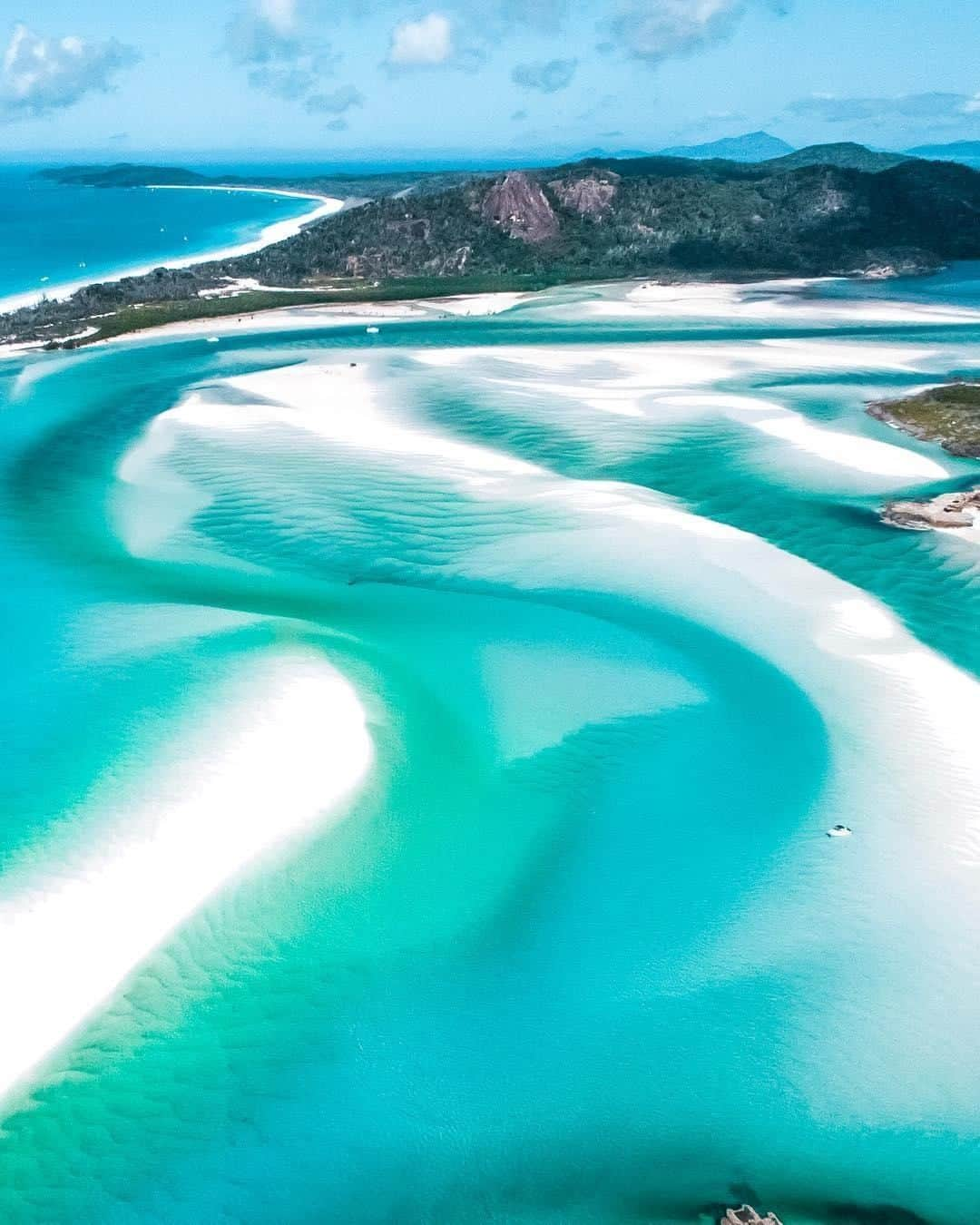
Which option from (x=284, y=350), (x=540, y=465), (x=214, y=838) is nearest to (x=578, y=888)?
(x=214, y=838)

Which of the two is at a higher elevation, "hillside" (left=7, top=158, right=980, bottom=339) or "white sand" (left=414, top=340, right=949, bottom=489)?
"hillside" (left=7, top=158, right=980, bottom=339)

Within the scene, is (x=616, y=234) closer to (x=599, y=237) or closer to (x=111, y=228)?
(x=599, y=237)

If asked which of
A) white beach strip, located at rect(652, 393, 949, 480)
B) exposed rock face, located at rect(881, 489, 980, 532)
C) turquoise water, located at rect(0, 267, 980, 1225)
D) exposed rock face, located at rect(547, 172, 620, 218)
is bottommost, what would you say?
turquoise water, located at rect(0, 267, 980, 1225)

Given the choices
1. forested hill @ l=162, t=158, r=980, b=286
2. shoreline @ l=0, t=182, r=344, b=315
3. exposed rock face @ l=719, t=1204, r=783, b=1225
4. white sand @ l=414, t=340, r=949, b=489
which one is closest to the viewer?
exposed rock face @ l=719, t=1204, r=783, b=1225

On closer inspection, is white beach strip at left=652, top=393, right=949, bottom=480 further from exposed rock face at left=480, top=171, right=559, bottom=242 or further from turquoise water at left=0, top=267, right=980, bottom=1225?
exposed rock face at left=480, top=171, right=559, bottom=242

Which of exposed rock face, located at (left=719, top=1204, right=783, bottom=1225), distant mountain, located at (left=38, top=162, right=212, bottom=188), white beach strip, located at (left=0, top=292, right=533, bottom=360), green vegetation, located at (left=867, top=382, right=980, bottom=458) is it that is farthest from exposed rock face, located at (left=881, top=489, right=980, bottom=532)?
distant mountain, located at (left=38, top=162, right=212, bottom=188)

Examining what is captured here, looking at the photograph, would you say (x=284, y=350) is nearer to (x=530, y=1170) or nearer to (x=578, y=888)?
(x=578, y=888)
